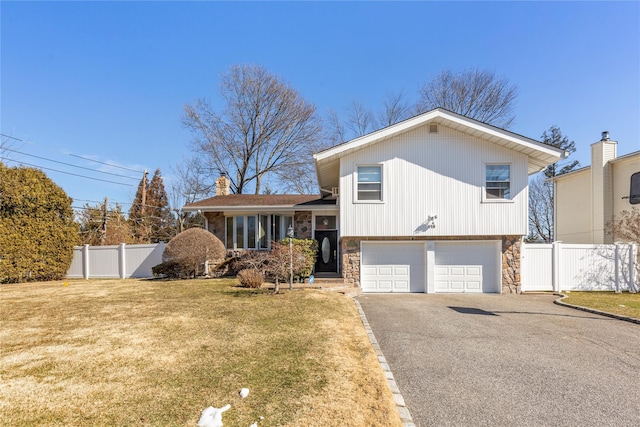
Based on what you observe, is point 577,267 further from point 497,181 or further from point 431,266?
point 431,266

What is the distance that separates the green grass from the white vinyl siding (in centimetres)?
304

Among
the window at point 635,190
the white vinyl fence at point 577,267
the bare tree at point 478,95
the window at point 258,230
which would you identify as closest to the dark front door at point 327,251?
Answer: the window at point 258,230

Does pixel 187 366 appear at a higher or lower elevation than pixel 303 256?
lower

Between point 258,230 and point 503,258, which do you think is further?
point 258,230

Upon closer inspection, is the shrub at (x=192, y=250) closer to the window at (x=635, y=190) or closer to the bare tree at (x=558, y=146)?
the window at (x=635, y=190)

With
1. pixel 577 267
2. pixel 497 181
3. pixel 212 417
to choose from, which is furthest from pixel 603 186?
pixel 212 417

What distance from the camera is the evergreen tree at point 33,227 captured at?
14008 mm

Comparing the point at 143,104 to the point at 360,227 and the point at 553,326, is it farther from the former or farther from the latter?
the point at 553,326

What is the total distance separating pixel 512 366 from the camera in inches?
179

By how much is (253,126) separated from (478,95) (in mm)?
17458

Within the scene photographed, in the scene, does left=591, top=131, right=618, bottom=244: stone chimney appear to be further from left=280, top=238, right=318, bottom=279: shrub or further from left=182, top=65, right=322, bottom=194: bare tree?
left=182, top=65, right=322, bottom=194: bare tree

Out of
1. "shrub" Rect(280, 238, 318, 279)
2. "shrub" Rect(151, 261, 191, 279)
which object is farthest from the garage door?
"shrub" Rect(151, 261, 191, 279)

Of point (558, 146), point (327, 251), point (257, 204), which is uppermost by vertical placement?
point (558, 146)

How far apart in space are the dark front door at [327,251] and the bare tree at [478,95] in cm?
1589
